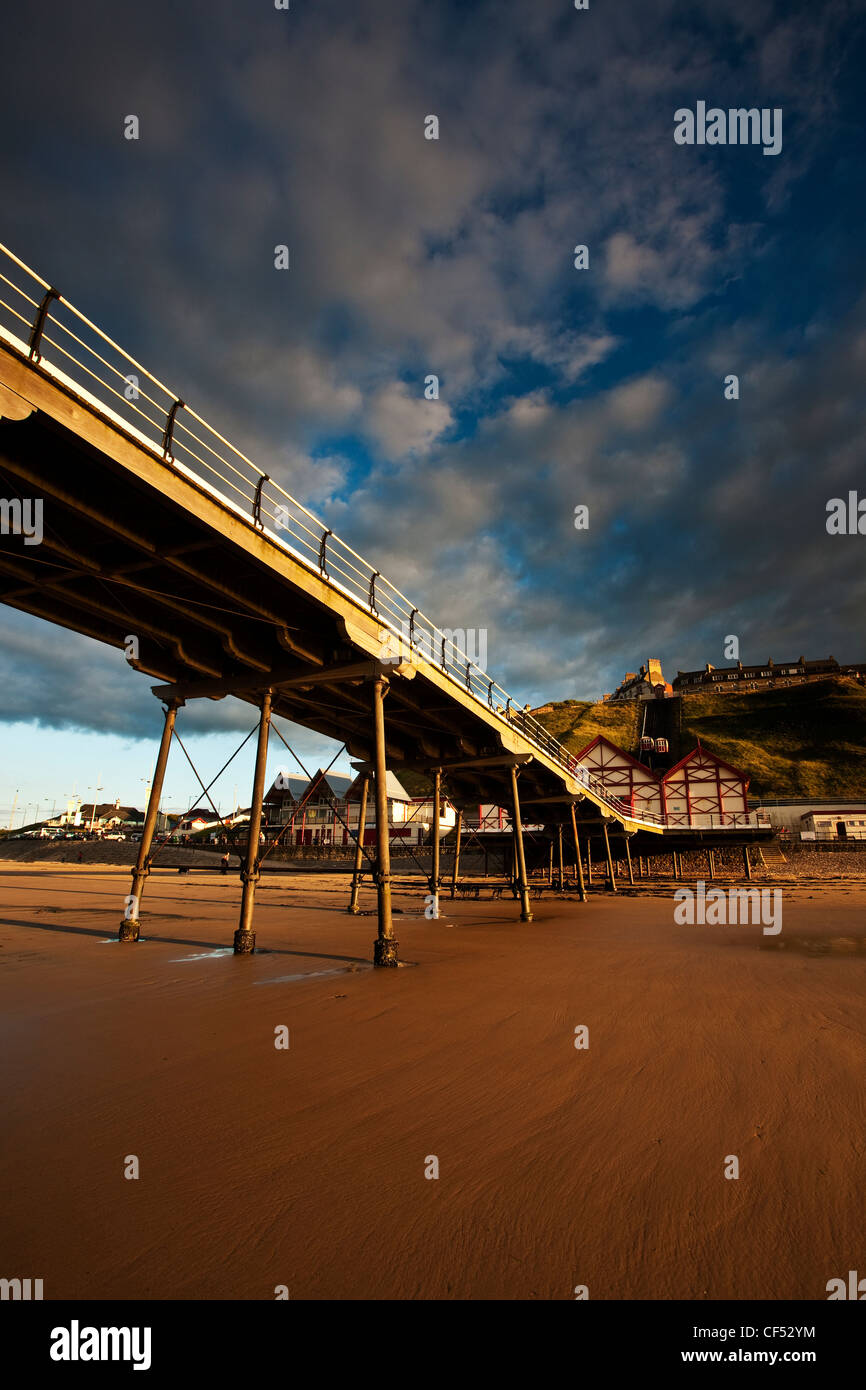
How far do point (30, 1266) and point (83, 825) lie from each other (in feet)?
538

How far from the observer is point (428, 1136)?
4125mm

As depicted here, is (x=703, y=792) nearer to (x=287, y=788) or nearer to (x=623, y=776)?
(x=623, y=776)

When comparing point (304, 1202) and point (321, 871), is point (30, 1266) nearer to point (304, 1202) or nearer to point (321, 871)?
point (304, 1202)

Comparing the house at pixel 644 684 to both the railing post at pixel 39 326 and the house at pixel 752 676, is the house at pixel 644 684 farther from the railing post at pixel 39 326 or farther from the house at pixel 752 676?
the railing post at pixel 39 326

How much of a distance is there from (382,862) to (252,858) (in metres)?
2.88

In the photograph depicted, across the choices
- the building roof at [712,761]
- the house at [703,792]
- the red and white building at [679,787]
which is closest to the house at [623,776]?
the red and white building at [679,787]

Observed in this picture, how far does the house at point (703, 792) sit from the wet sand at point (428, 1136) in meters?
54.0

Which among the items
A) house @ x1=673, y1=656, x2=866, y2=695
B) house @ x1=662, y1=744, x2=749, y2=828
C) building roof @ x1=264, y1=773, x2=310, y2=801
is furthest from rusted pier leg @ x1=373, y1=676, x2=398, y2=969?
house @ x1=673, y1=656, x2=866, y2=695

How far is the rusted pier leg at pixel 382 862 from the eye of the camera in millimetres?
11148

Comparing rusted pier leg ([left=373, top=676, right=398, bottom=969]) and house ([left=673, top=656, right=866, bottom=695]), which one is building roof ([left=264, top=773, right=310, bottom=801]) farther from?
house ([left=673, top=656, right=866, bottom=695])

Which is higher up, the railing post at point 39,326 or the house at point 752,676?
the house at point 752,676

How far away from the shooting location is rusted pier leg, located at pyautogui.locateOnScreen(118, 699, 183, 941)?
→ 42.8 feet
